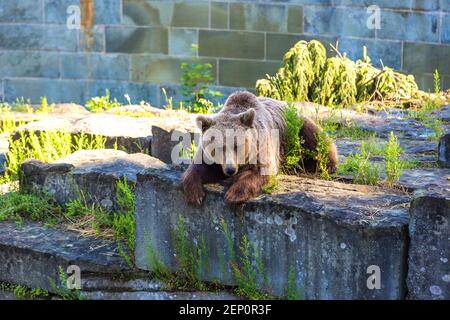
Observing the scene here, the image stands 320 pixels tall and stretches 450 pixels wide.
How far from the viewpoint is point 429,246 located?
482 centimetres

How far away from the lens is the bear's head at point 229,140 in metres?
5.57

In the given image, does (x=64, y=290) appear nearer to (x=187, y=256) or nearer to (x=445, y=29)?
(x=187, y=256)

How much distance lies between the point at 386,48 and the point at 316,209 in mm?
6756

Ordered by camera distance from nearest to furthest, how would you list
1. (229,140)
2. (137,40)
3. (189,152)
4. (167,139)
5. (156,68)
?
(229,140)
(189,152)
(167,139)
(137,40)
(156,68)

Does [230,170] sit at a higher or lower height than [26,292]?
higher

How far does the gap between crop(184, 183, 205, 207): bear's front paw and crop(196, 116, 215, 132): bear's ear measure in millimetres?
502

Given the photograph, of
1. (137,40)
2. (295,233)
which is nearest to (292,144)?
(295,233)

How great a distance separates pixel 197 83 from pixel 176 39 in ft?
2.73

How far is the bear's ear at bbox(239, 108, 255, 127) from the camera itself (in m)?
5.77

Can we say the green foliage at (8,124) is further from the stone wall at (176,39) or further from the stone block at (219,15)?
the stone block at (219,15)

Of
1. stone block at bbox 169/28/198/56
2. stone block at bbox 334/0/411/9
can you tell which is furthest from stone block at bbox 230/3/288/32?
stone block at bbox 334/0/411/9

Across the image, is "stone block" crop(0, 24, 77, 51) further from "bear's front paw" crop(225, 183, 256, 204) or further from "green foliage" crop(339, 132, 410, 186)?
"bear's front paw" crop(225, 183, 256, 204)

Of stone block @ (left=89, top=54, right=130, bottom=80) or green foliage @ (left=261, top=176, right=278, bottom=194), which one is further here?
stone block @ (left=89, top=54, right=130, bottom=80)
